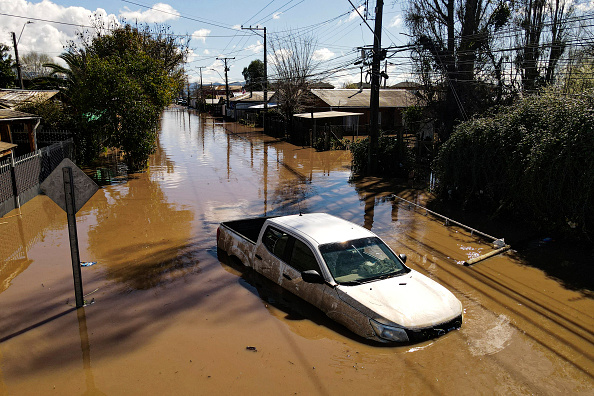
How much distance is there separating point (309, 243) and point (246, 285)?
70.9 inches

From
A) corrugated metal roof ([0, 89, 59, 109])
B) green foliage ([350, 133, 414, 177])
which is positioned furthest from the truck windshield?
corrugated metal roof ([0, 89, 59, 109])

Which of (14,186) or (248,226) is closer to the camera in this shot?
(248,226)

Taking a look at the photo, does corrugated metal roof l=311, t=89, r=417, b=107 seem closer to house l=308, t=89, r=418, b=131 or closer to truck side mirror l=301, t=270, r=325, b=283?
house l=308, t=89, r=418, b=131

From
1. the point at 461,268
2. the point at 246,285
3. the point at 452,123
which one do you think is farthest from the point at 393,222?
the point at 452,123

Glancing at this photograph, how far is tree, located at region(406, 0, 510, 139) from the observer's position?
73.3 feet

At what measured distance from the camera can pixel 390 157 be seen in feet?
63.4

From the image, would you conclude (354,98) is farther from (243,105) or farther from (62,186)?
(62,186)

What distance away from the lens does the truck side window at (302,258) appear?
6.54 metres

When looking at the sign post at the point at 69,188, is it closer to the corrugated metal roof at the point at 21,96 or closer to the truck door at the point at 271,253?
the truck door at the point at 271,253

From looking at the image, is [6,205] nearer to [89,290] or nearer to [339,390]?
[89,290]

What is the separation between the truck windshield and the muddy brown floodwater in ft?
2.49

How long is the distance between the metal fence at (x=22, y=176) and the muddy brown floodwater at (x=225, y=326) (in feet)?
2.71

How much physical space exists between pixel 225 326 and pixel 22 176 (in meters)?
10.4

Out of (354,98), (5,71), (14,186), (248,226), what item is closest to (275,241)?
(248,226)
